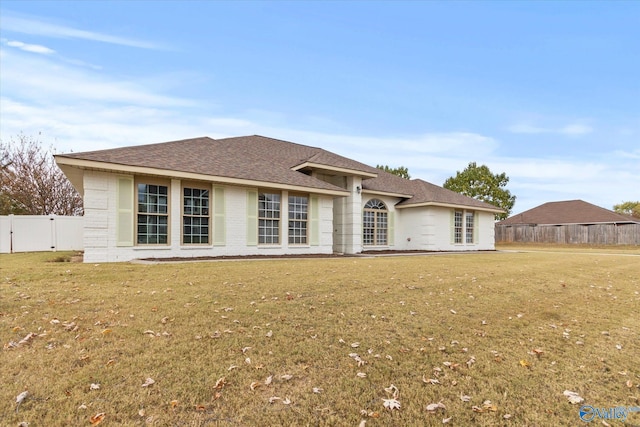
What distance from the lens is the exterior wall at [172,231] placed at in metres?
10.5

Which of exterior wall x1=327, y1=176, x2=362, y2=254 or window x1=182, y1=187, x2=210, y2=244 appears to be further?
exterior wall x1=327, y1=176, x2=362, y2=254

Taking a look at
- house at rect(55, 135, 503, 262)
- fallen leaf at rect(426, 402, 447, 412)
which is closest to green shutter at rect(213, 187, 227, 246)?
house at rect(55, 135, 503, 262)

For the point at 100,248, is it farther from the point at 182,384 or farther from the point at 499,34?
the point at 499,34

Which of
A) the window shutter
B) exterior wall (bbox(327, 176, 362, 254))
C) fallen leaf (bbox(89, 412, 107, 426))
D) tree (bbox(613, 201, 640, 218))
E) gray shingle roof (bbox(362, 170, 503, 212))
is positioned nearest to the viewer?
fallen leaf (bbox(89, 412, 107, 426))

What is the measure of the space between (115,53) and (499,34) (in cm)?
1594

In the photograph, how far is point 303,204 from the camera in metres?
15.1

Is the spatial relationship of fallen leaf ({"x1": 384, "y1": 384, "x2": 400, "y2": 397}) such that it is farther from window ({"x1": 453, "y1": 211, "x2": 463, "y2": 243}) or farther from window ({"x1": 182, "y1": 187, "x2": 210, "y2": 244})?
window ({"x1": 453, "y1": 211, "x2": 463, "y2": 243})

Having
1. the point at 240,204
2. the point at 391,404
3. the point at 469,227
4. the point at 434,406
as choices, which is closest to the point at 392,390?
the point at 391,404

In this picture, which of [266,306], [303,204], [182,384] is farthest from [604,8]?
[182,384]

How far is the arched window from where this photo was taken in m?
19.5

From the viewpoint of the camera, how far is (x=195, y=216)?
12406 mm

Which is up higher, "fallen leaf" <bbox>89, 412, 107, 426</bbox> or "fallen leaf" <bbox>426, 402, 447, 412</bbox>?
"fallen leaf" <bbox>89, 412, 107, 426</bbox>

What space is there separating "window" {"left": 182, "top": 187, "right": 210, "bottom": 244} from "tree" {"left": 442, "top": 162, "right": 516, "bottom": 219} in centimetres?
3607

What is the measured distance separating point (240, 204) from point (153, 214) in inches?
125
